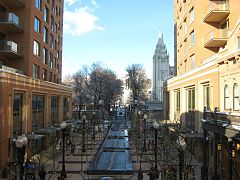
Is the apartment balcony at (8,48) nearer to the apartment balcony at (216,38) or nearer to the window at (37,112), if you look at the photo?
the window at (37,112)

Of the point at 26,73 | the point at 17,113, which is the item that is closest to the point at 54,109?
the point at 26,73

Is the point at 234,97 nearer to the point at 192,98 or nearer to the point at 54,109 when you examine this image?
A: the point at 192,98

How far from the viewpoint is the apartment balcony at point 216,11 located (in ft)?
93.0

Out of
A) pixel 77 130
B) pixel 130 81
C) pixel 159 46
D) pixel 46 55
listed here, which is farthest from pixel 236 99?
pixel 159 46

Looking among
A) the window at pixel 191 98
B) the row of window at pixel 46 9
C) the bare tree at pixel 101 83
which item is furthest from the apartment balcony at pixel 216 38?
the bare tree at pixel 101 83

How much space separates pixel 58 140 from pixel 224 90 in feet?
76.9

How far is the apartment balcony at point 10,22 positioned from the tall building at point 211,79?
59.0 ft

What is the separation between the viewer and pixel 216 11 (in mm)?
28188

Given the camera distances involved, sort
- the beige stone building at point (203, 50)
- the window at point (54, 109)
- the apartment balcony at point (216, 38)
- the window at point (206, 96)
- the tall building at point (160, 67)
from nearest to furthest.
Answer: the beige stone building at point (203, 50)
the window at point (206, 96)
the apartment balcony at point (216, 38)
the window at point (54, 109)
the tall building at point (160, 67)

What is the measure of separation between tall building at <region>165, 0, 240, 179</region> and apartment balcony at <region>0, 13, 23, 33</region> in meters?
18.0

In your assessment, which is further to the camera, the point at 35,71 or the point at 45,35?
the point at 45,35

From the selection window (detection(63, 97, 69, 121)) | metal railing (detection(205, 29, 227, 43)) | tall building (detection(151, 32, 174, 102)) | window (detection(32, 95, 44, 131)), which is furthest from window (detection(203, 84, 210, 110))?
tall building (detection(151, 32, 174, 102))

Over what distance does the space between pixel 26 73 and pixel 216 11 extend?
19891 mm

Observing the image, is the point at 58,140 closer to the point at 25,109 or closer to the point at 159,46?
the point at 25,109
